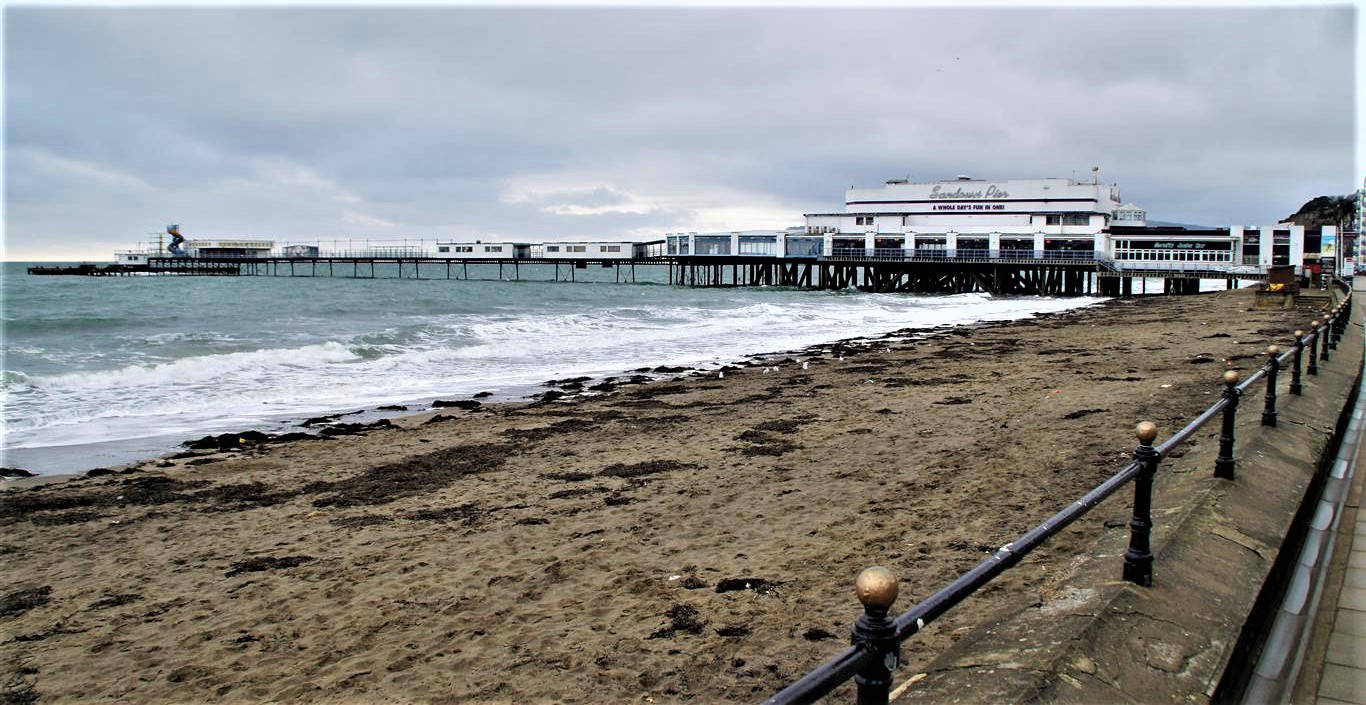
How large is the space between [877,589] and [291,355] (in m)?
21.2

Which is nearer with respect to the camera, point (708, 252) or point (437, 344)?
point (437, 344)

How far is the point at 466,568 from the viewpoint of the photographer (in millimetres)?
6035

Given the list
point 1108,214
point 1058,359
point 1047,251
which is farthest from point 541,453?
point 1108,214

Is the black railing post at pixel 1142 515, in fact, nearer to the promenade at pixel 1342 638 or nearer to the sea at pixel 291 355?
the promenade at pixel 1342 638

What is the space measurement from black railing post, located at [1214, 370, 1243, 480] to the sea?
1125 centimetres

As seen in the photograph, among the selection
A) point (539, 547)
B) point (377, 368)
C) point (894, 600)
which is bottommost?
point (539, 547)

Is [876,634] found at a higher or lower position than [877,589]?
lower

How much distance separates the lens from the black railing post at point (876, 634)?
186cm

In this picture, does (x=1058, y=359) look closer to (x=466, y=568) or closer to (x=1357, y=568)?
(x=1357, y=568)

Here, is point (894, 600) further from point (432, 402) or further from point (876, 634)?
point (432, 402)

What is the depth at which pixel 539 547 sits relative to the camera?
644 centimetres

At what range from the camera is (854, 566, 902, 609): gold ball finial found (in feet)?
6.05

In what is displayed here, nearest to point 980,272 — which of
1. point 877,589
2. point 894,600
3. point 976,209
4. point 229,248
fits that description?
point 976,209

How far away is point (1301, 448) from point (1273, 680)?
3.79 meters
